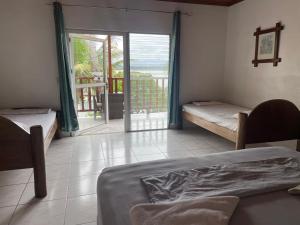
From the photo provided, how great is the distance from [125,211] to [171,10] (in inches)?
157

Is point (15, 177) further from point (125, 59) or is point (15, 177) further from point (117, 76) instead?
point (117, 76)

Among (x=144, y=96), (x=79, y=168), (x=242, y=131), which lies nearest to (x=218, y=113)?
(x=242, y=131)

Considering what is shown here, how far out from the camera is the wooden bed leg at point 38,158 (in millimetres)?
1996

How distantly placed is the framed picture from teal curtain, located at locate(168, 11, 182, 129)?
52.4 inches

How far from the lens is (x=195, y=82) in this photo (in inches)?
180

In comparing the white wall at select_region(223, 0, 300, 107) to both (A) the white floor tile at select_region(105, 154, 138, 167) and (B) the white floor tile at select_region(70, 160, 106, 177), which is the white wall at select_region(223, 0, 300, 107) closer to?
(A) the white floor tile at select_region(105, 154, 138, 167)

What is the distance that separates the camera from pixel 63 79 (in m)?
3.72

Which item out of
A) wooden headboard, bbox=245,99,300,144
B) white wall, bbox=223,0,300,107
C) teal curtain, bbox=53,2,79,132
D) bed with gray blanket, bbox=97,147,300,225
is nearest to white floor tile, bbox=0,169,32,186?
teal curtain, bbox=53,2,79,132

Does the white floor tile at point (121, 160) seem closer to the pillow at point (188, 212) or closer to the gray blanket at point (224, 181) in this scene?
the gray blanket at point (224, 181)

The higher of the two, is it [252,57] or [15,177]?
[252,57]

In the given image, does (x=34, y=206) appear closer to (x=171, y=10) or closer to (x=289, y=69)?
(x=289, y=69)

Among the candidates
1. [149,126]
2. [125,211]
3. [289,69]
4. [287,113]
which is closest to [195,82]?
[149,126]

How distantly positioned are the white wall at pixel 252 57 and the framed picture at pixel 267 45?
0.23 ft

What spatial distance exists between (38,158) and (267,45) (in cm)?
354
